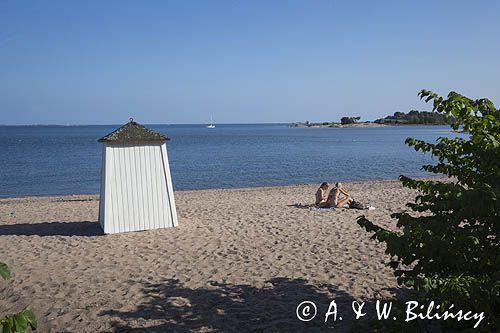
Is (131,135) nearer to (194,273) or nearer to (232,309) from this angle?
(194,273)

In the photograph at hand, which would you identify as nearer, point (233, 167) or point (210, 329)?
point (210, 329)

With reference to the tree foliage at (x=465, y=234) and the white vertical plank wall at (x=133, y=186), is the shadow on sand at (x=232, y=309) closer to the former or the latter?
the tree foliage at (x=465, y=234)

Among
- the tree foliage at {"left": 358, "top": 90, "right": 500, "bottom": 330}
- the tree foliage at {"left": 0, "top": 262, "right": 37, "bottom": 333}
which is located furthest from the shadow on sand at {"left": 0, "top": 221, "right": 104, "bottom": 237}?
the tree foliage at {"left": 0, "top": 262, "right": 37, "bottom": 333}

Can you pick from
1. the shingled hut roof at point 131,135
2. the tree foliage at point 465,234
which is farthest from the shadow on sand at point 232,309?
the shingled hut roof at point 131,135

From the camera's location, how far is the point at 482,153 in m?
3.97

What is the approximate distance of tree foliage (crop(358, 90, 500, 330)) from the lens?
131 inches

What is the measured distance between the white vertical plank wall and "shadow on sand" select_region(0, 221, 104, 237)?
0.65m

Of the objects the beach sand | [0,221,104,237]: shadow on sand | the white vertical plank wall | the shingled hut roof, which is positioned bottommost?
[0,221,104,237]: shadow on sand

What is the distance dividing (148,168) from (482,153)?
24.0ft

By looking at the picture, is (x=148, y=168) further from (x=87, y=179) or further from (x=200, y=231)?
(x=87, y=179)

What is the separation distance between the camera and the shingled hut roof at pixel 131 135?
31.7ft

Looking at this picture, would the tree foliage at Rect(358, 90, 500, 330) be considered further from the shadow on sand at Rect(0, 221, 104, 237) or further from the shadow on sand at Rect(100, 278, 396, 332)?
the shadow on sand at Rect(0, 221, 104, 237)

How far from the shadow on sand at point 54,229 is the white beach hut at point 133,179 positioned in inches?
26.7

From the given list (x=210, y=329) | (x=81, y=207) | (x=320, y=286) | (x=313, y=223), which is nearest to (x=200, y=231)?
(x=313, y=223)
